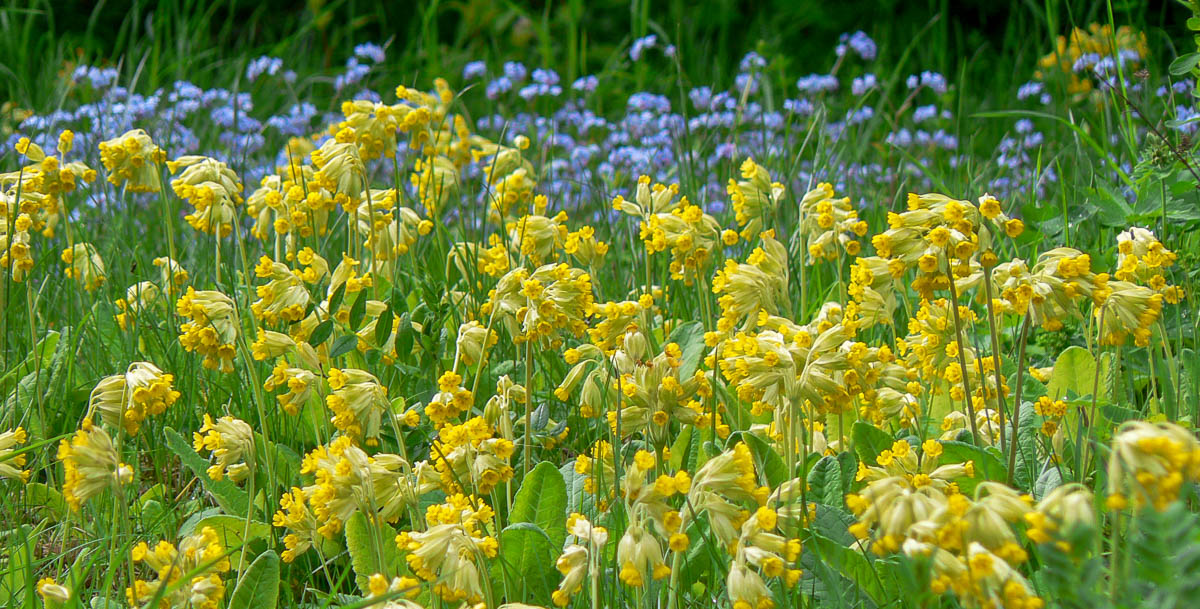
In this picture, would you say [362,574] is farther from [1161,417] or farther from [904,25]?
[904,25]

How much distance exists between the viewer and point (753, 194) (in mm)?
2768

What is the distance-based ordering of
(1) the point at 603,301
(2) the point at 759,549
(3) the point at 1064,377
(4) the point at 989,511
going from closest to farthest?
(4) the point at 989,511, (2) the point at 759,549, (3) the point at 1064,377, (1) the point at 603,301

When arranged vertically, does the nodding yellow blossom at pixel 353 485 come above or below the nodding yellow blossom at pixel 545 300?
below

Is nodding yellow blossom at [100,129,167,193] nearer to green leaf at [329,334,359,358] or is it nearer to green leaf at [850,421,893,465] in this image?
green leaf at [329,334,359,358]

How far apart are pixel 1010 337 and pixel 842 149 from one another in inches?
54.1

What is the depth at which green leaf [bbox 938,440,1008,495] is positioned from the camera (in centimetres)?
200

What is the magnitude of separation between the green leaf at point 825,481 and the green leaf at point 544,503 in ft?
1.35

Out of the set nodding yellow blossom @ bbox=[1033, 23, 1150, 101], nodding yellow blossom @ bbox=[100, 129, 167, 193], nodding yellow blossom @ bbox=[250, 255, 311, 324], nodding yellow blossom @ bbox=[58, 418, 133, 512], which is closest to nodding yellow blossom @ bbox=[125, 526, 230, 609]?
nodding yellow blossom @ bbox=[58, 418, 133, 512]

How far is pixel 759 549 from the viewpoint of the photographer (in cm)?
152

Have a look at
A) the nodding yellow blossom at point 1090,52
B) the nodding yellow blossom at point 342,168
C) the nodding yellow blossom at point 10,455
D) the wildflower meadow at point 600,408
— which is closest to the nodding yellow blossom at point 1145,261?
the wildflower meadow at point 600,408

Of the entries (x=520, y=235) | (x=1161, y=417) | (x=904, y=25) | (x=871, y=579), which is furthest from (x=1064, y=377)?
(x=904, y=25)

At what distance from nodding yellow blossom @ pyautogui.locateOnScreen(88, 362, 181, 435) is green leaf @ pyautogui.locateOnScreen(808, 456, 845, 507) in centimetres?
100

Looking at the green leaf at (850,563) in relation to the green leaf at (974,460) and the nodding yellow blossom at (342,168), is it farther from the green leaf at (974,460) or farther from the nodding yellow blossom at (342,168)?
the nodding yellow blossom at (342,168)

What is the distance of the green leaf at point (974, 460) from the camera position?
200 cm
